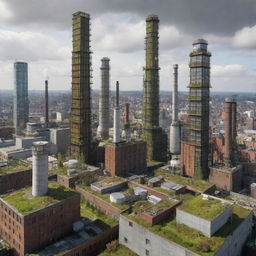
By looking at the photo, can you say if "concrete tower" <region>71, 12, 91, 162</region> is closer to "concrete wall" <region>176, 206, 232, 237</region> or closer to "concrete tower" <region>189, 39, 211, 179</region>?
"concrete tower" <region>189, 39, 211, 179</region>

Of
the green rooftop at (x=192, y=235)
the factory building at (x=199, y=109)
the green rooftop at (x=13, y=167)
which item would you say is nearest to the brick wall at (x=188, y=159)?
the factory building at (x=199, y=109)

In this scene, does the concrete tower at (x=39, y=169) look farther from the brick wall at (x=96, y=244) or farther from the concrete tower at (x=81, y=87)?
the concrete tower at (x=81, y=87)

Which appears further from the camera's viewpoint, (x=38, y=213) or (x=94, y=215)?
(x=94, y=215)

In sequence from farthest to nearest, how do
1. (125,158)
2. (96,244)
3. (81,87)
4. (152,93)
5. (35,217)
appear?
(152,93) < (81,87) < (125,158) < (96,244) < (35,217)

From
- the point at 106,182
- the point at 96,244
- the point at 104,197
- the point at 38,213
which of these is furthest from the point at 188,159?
the point at 38,213

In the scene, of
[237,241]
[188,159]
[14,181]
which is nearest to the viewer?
[237,241]

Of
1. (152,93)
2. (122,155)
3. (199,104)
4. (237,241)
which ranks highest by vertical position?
(152,93)

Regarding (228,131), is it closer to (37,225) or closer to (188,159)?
(188,159)
